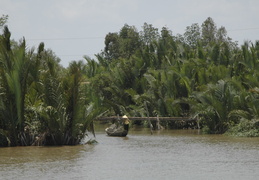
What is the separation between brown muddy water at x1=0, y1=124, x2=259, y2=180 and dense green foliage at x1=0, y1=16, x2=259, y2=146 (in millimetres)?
1041

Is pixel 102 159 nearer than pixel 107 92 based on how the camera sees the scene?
Yes

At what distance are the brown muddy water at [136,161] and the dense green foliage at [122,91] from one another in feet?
3.42

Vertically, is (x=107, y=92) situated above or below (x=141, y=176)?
above

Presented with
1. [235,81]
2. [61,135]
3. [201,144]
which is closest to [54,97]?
[61,135]

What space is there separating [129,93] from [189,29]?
108ft

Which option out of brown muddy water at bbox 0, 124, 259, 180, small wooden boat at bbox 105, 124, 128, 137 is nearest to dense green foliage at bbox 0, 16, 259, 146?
brown muddy water at bbox 0, 124, 259, 180

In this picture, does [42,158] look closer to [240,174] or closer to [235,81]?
[240,174]

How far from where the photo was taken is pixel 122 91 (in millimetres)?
39812

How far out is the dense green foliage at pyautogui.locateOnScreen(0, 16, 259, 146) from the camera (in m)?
20.0

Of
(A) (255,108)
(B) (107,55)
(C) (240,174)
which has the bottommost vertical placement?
(C) (240,174)

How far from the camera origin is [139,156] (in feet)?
59.4

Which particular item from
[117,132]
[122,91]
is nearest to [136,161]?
[117,132]

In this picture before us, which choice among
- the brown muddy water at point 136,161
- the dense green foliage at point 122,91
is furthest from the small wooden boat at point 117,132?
the brown muddy water at point 136,161

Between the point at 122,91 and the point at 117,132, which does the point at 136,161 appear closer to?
the point at 117,132
